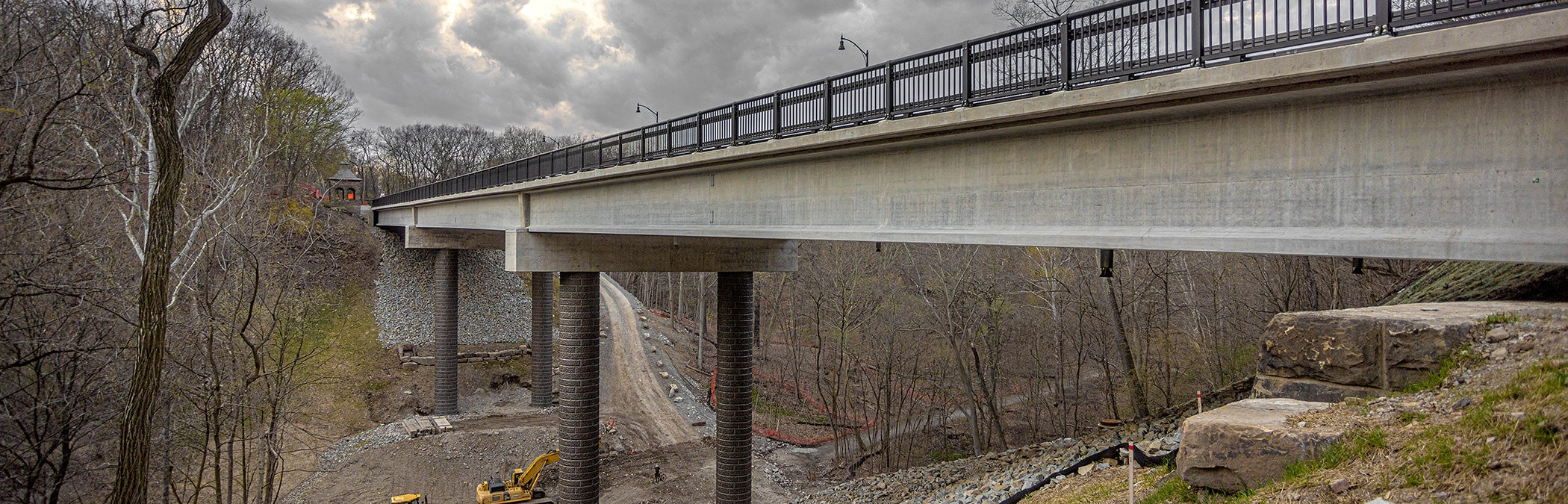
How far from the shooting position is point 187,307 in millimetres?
19375

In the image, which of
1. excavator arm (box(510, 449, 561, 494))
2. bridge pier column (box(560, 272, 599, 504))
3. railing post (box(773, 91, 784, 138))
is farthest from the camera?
excavator arm (box(510, 449, 561, 494))

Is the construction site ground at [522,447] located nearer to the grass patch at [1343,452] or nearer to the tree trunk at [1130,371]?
the tree trunk at [1130,371]

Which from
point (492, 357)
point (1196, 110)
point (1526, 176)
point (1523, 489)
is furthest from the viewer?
point (492, 357)

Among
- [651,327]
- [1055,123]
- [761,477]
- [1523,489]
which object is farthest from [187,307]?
[651,327]

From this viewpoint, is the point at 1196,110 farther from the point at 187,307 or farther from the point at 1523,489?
the point at 187,307

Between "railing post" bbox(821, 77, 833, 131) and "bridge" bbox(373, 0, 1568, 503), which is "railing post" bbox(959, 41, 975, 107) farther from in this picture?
"railing post" bbox(821, 77, 833, 131)

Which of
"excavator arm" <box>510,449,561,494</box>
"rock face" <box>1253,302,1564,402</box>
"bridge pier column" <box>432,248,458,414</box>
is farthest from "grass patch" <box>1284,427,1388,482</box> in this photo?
"bridge pier column" <box>432,248,458,414</box>

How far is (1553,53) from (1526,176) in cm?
83

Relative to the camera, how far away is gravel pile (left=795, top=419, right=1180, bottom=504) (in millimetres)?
12625

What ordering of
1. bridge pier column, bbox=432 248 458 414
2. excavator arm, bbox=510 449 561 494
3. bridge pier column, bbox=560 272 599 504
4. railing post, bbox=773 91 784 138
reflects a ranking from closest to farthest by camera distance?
railing post, bbox=773 91 784 138
bridge pier column, bbox=560 272 599 504
excavator arm, bbox=510 449 561 494
bridge pier column, bbox=432 248 458 414

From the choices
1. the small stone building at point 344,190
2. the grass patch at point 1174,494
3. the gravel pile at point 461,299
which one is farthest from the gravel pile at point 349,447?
the small stone building at point 344,190

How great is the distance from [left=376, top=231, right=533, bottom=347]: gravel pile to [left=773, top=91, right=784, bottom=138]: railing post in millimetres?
33463

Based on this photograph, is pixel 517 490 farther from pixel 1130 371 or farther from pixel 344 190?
pixel 344 190

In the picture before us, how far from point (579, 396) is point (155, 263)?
1118 centimetres
